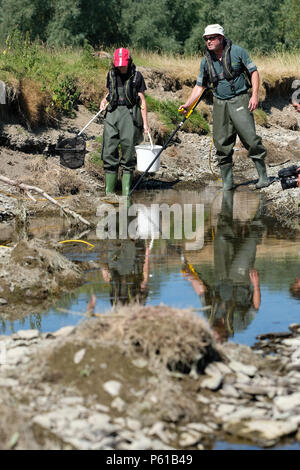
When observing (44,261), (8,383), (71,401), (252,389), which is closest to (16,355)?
(8,383)

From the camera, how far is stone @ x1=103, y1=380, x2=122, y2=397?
4762mm

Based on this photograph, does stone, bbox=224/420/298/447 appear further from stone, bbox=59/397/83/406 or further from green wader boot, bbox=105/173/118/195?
green wader boot, bbox=105/173/118/195

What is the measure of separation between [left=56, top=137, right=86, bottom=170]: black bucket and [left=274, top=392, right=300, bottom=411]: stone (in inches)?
387

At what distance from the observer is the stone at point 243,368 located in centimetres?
526

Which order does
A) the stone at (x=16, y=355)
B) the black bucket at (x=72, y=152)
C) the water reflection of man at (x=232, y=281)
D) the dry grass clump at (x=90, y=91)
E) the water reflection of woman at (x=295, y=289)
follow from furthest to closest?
the dry grass clump at (x=90, y=91) → the black bucket at (x=72, y=152) → the water reflection of woman at (x=295, y=289) → the water reflection of man at (x=232, y=281) → the stone at (x=16, y=355)

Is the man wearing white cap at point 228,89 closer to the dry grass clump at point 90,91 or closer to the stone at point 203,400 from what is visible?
the dry grass clump at point 90,91

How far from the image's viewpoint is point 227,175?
13156 millimetres

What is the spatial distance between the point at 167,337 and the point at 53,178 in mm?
8141

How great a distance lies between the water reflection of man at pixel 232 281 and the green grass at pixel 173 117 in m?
6.86

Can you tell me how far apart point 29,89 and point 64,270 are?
7814mm

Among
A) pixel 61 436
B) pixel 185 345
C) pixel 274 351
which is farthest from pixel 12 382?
pixel 274 351

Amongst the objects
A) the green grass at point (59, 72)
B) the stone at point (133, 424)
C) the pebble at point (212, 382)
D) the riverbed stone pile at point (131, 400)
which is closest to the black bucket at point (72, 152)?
the green grass at point (59, 72)

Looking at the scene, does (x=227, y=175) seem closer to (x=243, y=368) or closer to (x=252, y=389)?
(x=243, y=368)
